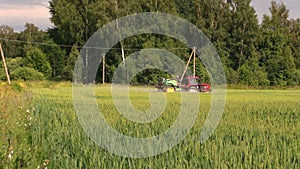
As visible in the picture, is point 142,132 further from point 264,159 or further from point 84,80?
point 84,80

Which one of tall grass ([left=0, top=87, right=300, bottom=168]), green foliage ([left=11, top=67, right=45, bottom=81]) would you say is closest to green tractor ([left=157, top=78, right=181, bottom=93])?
tall grass ([left=0, top=87, right=300, bottom=168])

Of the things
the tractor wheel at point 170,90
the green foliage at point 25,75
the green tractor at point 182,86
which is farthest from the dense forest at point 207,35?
the tractor wheel at point 170,90

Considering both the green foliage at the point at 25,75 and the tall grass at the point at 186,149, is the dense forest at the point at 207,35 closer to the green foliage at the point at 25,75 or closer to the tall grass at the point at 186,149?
the green foliage at the point at 25,75

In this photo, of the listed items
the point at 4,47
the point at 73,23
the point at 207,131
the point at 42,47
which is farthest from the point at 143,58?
the point at 207,131

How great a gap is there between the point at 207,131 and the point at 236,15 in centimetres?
4347

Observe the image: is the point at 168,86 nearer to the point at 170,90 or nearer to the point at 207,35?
the point at 170,90

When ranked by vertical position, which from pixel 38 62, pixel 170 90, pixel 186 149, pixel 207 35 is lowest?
pixel 186 149

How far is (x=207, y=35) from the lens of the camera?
161 feet

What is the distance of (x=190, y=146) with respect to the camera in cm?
624

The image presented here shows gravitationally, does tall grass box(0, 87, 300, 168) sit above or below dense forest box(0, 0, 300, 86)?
below

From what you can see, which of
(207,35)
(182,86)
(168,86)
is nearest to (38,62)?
(207,35)

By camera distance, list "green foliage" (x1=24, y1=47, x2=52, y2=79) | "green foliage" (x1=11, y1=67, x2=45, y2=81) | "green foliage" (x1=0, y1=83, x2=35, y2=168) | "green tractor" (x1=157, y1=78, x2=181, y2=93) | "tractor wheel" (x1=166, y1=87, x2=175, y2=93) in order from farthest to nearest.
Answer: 1. "green foliage" (x1=24, y1=47, x2=52, y2=79)
2. "green foliage" (x1=11, y1=67, x2=45, y2=81)
3. "green tractor" (x1=157, y1=78, x2=181, y2=93)
4. "tractor wheel" (x1=166, y1=87, x2=175, y2=93)
5. "green foliage" (x1=0, y1=83, x2=35, y2=168)

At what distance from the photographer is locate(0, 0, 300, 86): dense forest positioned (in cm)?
4659

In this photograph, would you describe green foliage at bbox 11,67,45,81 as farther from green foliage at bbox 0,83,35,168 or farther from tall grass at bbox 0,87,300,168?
tall grass at bbox 0,87,300,168
